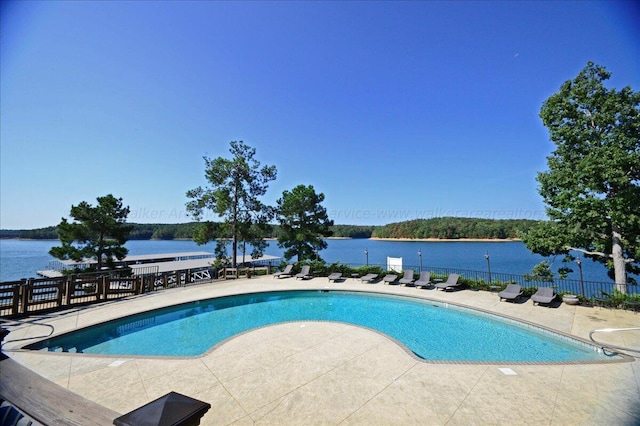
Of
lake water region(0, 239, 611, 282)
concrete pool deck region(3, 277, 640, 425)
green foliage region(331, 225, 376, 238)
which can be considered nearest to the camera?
concrete pool deck region(3, 277, 640, 425)

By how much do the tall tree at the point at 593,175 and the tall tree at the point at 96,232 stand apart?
2468 centimetres

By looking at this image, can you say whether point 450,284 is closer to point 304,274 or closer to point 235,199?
point 304,274

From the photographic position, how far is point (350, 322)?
31.6 ft

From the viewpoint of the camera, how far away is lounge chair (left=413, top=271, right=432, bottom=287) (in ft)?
Result: 44.6

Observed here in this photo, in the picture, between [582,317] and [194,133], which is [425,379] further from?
[194,133]

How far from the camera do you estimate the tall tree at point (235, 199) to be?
67.0ft

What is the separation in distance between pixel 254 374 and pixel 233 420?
4.60 ft

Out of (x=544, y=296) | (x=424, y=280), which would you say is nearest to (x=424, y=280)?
(x=424, y=280)

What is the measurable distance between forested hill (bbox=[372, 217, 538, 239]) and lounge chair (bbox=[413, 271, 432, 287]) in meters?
38.7

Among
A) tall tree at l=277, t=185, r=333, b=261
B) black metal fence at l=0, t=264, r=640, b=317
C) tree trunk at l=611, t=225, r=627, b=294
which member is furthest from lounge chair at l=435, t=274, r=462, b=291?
tall tree at l=277, t=185, r=333, b=261

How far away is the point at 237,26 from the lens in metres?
9.50

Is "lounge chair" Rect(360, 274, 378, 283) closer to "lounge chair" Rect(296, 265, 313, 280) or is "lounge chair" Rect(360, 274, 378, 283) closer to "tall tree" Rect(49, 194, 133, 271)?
"lounge chair" Rect(296, 265, 313, 280)

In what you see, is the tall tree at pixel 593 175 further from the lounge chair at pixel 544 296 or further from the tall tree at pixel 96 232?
the tall tree at pixel 96 232

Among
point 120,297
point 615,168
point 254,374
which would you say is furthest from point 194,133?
point 615,168
